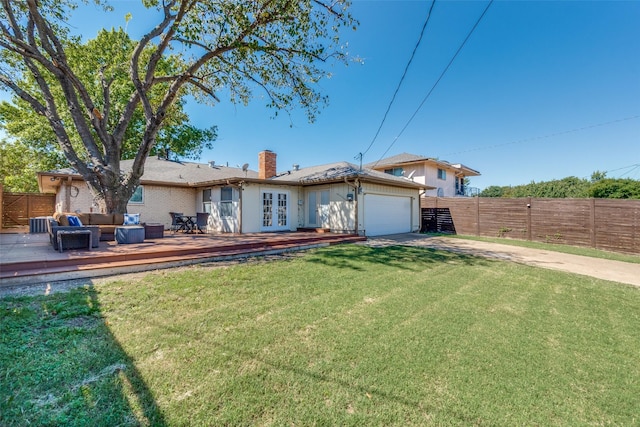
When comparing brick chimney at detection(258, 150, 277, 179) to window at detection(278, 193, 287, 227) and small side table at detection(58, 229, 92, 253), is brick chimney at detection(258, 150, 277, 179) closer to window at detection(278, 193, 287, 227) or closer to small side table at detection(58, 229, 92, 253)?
window at detection(278, 193, 287, 227)

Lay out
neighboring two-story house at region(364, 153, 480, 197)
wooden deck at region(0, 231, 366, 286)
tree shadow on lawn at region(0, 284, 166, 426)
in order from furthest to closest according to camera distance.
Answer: neighboring two-story house at region(364, 153, 480, 197), wooden deck at region(0, 231, 366, 286), tree shadow on lawn at region(0, 284, 166, 426)

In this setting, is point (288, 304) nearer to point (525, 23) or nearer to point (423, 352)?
point (423, 352)

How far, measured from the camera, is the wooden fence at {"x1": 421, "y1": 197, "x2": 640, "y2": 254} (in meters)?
10.0

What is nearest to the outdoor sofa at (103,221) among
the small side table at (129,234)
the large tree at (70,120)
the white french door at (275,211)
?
the small side table at (129,234)

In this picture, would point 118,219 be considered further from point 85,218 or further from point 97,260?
point 97,260

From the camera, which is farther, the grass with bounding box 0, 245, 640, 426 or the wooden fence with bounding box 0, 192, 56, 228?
the wooden fence with bounding box 0, 192, 56, 228

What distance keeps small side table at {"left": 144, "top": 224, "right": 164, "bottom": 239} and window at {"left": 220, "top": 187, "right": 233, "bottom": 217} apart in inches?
129

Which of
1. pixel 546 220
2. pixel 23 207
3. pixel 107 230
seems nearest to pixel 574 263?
pixel 546 220

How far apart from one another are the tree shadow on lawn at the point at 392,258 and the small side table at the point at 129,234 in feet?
16.6

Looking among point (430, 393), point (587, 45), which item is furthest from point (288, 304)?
point (587, 45)

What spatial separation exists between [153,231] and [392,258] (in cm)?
775

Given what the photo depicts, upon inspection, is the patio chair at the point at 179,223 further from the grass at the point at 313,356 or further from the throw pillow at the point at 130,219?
the grass at the point at 313,356

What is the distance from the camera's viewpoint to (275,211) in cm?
1257

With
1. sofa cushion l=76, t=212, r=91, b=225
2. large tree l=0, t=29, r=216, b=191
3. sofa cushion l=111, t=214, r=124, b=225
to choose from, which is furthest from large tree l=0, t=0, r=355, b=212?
large tree l=0, t=29, r=216, b=191
